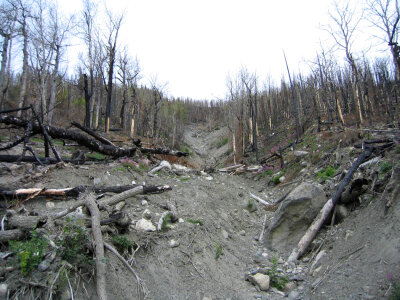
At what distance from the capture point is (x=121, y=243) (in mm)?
3113

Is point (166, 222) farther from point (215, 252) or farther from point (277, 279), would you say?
point (277, 279)

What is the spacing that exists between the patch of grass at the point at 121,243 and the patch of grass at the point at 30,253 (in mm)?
859

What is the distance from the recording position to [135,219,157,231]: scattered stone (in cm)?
378

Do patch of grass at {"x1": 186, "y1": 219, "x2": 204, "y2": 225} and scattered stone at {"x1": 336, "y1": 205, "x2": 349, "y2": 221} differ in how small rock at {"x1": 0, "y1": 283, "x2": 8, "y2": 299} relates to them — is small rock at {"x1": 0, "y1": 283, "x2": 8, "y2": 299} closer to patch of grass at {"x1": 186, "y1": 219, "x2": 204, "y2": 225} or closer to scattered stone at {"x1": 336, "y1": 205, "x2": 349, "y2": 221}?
patch of grass at {"x1": 186, "y1": 219, "x2": 204, "y2": 225}

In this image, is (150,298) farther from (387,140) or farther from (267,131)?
(267,131)

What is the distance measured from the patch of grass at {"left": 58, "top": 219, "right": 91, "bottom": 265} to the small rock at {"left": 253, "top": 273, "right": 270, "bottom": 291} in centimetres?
241

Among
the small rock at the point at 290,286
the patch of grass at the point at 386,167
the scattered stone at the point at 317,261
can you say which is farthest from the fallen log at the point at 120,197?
the patch of grass at the point at 386,167

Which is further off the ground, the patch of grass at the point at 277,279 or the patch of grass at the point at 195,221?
the patch of grass at the point at 195,221

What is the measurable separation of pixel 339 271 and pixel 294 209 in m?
1.83

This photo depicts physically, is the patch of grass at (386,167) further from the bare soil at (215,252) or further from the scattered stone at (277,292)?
the scattered stone at (277,292)

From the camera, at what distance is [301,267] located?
4.00 m

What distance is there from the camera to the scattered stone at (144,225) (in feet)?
12.4

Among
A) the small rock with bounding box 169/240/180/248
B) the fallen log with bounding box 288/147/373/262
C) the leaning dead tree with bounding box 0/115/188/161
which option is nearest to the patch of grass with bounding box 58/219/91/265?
the small rock with bounding box 169/240/180/248

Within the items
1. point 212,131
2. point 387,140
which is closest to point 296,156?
point 387,140
